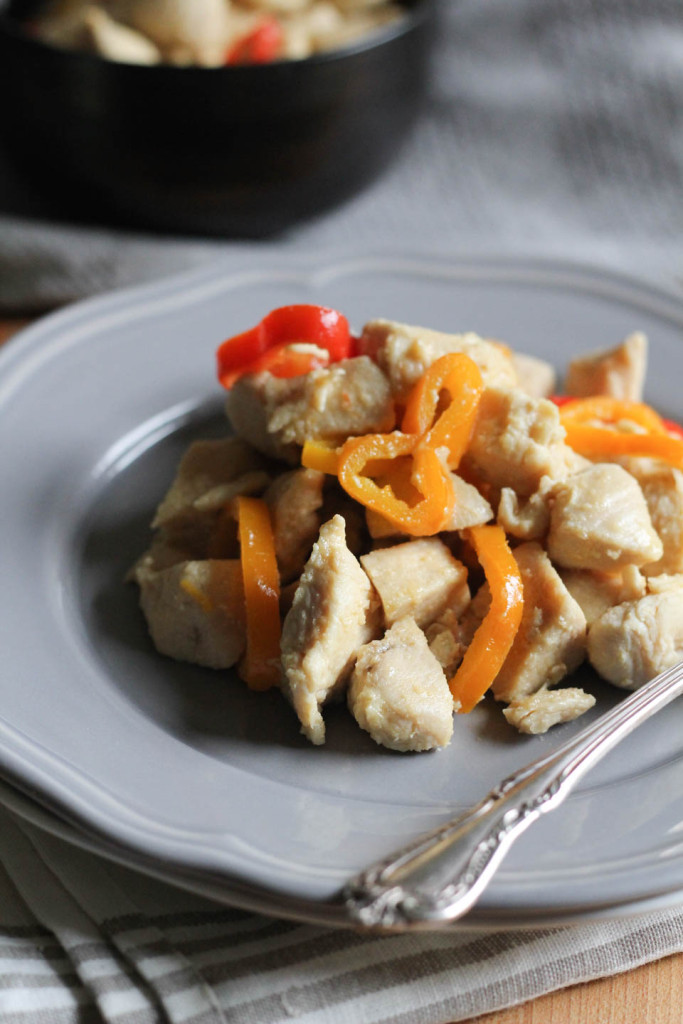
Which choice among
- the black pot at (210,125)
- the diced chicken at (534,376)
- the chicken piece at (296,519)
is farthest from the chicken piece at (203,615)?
the black pot at (210,125)

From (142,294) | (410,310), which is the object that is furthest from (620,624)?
(142,294)

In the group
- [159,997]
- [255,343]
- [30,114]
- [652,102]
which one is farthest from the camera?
[652,102]

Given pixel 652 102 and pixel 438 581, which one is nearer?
pixel 438 581

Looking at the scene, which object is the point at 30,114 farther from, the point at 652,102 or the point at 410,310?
the point at 652,102

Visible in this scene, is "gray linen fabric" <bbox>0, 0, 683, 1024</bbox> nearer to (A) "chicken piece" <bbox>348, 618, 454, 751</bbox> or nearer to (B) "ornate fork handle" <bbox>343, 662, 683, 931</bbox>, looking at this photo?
(B) "ornate fork handle" <bbox>343, 662, 683, 931</bbox>

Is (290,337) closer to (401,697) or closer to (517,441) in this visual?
(517,441)

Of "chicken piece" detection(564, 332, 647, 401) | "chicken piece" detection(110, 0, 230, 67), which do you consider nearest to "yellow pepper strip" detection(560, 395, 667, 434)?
"chicken piece" detection(564, 332, 647, 401)

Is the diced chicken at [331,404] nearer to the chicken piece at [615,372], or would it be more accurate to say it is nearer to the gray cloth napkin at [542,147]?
the chicken piece at [615,372]
